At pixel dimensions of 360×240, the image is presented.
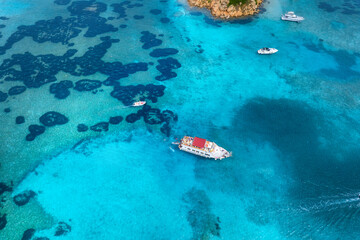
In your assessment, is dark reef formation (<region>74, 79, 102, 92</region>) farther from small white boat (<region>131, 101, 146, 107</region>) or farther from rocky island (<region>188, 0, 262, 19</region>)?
rocky island (<region>188, 0, 262, 19</region>)

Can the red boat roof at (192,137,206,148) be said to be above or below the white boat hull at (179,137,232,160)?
above

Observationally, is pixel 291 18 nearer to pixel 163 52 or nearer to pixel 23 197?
pixel 163 52

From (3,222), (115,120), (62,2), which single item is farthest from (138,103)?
(62,2)

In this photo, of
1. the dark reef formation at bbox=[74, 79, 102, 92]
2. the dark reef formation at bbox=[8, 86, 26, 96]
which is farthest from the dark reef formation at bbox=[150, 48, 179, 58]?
the dark reef formation at bbox=[8, 86, 26, 96]

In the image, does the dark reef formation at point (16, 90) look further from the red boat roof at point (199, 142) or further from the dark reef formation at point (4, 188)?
the red boat roof at point (199, 142)

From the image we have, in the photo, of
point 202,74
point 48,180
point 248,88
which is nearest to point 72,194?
point 48,180

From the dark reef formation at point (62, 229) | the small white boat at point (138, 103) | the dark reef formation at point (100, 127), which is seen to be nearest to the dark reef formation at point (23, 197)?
the dark reef formation at point (62, 229)
